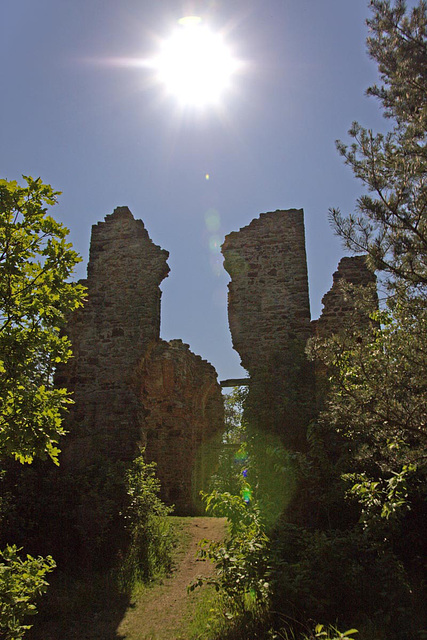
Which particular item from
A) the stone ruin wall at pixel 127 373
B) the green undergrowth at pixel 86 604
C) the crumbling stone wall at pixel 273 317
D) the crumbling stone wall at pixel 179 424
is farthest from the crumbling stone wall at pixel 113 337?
the green undergrowth at pixel 86 604

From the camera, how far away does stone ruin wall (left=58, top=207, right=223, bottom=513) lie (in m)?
10.1

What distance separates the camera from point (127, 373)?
1059 centimetres

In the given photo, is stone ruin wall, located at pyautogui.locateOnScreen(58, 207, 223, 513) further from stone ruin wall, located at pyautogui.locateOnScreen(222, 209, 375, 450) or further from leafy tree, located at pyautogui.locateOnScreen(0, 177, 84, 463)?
leafy tree, located at pyautogui.locateOnScreen(0, 177, 84, 463)

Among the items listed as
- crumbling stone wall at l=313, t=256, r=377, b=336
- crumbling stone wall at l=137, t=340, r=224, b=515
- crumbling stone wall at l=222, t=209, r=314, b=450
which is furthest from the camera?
crumbling stone wall at l=137, t=340, r=224, b=515

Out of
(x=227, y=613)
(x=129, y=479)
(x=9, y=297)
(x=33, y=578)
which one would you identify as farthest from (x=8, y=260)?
(x=129, y=479)

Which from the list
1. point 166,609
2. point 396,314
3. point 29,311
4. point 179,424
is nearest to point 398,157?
point 396,314

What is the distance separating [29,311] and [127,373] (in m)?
6.90

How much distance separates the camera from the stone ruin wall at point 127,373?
10133 mm

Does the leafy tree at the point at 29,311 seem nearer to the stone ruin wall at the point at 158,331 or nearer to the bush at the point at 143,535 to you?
the bush at the point at 143,535

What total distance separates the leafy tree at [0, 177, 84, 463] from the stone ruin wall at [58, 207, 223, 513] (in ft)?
19.0

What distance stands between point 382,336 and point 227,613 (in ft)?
10.6

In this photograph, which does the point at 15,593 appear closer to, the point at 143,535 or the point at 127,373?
the point at 143,535

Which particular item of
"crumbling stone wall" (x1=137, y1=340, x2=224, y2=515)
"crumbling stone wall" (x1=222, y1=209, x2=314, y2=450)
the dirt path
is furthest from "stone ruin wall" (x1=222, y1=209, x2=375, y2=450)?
"crumbling stone wall" (x1=137, y1=340, x2=224, y2=515)

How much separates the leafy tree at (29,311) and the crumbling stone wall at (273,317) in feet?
19.0
